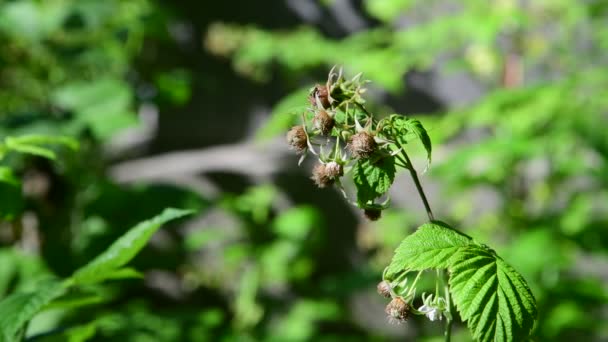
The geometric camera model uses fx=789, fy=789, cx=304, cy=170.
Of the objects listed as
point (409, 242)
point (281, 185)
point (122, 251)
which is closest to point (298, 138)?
point (409, 242)

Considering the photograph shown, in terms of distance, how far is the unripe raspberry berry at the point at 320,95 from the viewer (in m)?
0.79

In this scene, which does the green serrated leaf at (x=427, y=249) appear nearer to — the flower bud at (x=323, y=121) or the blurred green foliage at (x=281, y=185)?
the flower bud at (x=323, y=121)

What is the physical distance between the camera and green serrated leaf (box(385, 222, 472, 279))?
778 mm

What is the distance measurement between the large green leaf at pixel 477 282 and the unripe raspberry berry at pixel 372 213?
44 mm

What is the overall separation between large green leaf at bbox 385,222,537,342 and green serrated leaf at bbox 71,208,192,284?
299mm

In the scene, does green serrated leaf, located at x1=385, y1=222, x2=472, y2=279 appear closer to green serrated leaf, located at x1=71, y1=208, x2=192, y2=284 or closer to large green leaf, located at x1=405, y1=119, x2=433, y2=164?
large green leaf, located at x1=405, y1=119, x2=433, y2=164

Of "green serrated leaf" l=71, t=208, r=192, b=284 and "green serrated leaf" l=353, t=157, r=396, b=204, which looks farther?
"green serrated leaf" l=71, t=208, r=192, b=284

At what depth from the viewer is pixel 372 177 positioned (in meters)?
0.81

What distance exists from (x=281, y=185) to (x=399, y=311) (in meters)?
3.09

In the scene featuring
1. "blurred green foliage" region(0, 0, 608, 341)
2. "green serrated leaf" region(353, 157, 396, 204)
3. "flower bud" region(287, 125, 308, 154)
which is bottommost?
"green serrated leaf" region(353, 157, 396, 204)

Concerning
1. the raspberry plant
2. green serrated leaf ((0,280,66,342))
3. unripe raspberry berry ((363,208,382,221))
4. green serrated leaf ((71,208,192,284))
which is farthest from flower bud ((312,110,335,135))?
green serrated leaf ((0,280,66,342))

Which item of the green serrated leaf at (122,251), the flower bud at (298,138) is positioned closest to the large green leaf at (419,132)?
the flower bud at (298,138)

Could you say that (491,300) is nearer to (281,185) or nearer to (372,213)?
(372,213)

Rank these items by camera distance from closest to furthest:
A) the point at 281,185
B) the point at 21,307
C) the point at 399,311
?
the point at 399,311
the point at 21,307
the point at 281,185
